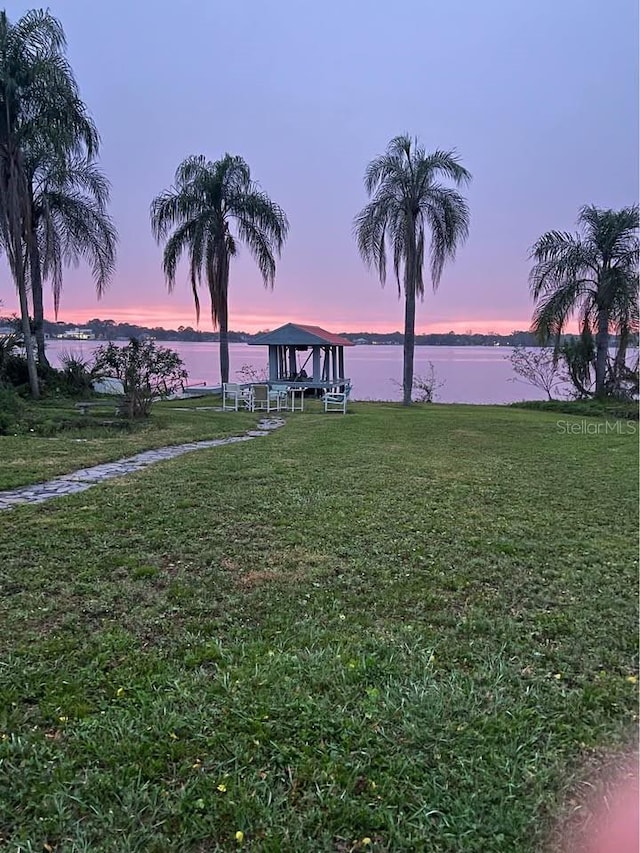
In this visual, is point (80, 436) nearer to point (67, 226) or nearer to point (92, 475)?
point (92, 475)

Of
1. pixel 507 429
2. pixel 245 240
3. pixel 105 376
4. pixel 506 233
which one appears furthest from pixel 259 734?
pixel 506 233

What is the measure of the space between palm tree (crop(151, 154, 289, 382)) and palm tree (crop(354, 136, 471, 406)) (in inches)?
129

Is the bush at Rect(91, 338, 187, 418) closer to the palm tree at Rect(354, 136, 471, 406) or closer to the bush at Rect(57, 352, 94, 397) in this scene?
the bush at Rect(57, 352, 94, 397)

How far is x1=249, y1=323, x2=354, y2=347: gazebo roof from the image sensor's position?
18.4 metres

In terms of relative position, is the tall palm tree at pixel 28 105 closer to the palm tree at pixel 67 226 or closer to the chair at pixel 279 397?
the palm tree at pixel 67 226

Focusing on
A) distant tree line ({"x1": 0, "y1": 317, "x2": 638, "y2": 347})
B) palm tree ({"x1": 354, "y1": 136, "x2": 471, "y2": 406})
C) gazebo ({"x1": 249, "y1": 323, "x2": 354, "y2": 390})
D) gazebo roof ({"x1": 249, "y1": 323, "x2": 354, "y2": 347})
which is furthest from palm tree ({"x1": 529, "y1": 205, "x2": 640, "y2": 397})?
gazebo roof ({"x1": 249, "y1": 323, "x2": 354, "y2": 347})

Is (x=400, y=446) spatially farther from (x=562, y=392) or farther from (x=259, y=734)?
(x=562, y=392)

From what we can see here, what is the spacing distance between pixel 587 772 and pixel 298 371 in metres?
19.1

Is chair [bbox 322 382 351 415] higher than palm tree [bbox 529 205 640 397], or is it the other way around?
palm tree [bbox 529 205 640 397]

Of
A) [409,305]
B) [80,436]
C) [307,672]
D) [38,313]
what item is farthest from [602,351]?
[307,672]

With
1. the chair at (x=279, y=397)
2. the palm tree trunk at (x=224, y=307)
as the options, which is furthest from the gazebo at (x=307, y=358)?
the chair at (x=279, y=397)

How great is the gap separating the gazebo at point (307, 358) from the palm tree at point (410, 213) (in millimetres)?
3867

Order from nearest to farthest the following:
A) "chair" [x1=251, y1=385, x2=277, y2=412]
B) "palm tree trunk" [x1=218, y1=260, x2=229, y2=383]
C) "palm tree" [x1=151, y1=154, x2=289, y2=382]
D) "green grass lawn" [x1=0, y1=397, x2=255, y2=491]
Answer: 1. "green grass lawn" [x1=0, y1=397, x2=255, y2=491]
2. "chair" [x1=251, y1=385, x2=277, y2=412]
3. "palm tree" [x1=151, y1=154, x2=289, y2=382]
4. "palm tree trunk" [x1=218, y1=260, x2=229, y2=383]

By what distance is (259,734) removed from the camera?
71.0 inches
